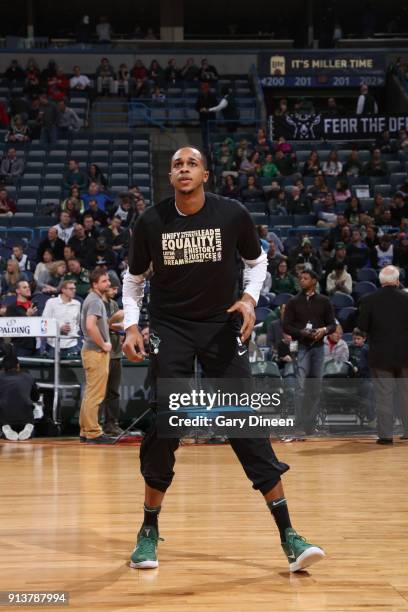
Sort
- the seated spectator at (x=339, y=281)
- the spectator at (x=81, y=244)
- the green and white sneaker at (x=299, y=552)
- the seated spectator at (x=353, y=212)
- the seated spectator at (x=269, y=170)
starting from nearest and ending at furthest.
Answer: the green and white sneaker at (x=299, y=552), the seated spectator at (x=339, y=281), the spectator at (x=81, y=244), the seated spectator at (x=353, y=212), the seated spectator at (x=269, y=170)

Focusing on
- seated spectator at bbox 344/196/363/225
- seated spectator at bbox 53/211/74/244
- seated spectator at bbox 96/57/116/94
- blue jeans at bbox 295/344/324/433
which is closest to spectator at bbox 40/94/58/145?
seated spectator at bbox 96/57/116/94

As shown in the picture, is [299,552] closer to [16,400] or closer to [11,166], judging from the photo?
[16,400]

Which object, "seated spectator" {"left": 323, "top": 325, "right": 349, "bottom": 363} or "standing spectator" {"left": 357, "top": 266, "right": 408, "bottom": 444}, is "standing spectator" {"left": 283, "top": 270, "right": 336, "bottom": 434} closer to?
"standing spectator" {"left": 357, "top": 266, "right": 408, "bottom": 444}

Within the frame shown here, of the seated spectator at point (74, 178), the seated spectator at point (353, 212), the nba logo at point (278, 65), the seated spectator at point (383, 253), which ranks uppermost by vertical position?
the nba logo at point (278, 65)

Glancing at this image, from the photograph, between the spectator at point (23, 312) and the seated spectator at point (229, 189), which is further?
the seated spectator at point (229, 189)

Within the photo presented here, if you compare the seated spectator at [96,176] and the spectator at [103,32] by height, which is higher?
the spectator at [103,32]

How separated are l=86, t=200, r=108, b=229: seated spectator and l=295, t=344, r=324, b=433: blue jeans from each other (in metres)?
6.59

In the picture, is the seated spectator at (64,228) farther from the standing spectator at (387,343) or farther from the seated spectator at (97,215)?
the standing spectator at (387,343)

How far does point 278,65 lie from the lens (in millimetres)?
25375

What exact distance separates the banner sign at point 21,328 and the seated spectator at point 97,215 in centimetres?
563

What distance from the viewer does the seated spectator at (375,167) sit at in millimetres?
19797

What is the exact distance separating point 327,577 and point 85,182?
1559 centimetres

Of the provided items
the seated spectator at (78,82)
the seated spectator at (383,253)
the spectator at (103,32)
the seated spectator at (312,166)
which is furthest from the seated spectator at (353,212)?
the spectator at (103,32)

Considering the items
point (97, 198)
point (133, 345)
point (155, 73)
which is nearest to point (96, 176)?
point (97, 198)
